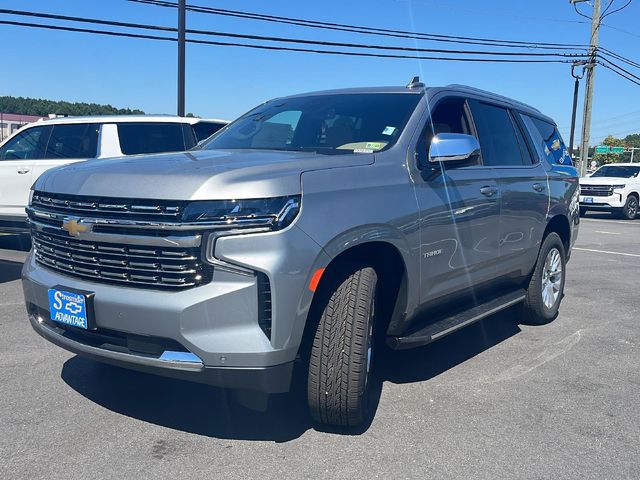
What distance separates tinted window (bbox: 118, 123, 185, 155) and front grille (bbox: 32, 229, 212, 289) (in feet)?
19.9

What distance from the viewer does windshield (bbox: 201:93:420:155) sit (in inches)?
163

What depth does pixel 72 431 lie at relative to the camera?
3418mm

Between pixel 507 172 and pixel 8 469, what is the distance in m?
3.96

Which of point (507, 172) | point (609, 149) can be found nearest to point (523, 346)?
point (507, 172)

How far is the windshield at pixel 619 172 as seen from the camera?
68.3 ft

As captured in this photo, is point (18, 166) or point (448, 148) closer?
point (448, 148)

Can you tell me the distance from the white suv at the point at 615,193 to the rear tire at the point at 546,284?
15.3 meters

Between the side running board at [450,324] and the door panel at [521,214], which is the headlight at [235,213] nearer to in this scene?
the side running board at [450,324]

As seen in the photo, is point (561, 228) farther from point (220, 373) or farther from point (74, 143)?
point (74, 143)

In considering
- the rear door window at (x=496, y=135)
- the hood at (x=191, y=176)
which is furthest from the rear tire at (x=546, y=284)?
the hood at (x=191, y=176)

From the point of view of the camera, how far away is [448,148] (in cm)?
392

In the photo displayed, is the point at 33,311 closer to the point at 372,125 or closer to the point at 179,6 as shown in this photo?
the point at 372,125

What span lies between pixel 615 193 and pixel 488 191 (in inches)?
682

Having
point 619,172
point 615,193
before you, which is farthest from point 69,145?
point 619,172
